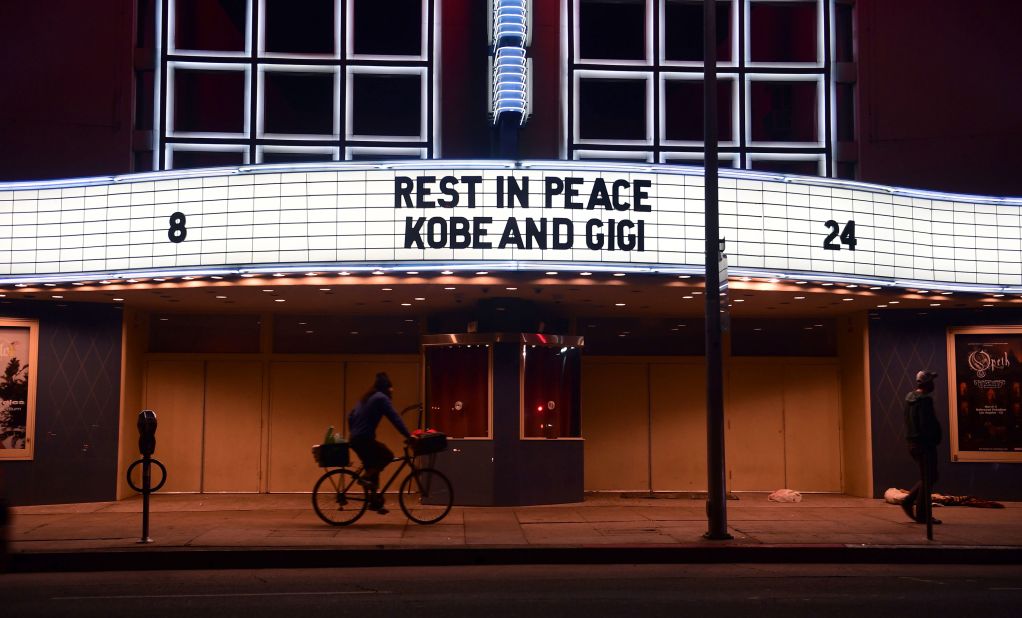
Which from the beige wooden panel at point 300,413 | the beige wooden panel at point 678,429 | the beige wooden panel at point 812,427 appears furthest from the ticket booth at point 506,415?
the beige wooden panel at point 812,427

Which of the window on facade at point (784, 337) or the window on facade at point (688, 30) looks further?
the window on facade at point (784, 337)

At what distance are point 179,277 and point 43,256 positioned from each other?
84.1 inches

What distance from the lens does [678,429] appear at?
1803 cm

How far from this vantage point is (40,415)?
1605 centimetres

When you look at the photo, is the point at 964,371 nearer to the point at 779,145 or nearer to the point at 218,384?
the point at 779,145

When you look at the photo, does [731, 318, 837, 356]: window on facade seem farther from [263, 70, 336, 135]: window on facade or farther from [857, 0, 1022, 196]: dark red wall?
[263, 70, 336, 135]: window on facade

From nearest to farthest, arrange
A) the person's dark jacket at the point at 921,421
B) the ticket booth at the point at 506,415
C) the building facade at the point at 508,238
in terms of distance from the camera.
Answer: the person's dark jacket at the point at 921,421
the building facade at the point at 508,238
the ticket booth at the point at 506,415

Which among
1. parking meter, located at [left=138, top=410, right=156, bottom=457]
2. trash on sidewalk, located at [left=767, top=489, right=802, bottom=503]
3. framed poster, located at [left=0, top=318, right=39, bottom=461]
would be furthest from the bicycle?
trash on sidewalk, located at [left=767, top=489, right=802, bottom=503]

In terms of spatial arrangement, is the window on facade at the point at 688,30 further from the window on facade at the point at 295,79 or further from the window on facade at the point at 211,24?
the window on facade at the point at 211,24

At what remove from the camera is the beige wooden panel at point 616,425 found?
58.7ft

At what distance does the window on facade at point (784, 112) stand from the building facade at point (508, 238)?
0.17ft

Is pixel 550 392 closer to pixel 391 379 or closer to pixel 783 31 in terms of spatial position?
pixel 391 379

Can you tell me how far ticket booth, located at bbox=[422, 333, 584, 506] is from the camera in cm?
1560

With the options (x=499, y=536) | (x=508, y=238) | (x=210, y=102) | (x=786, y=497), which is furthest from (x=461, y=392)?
(x=210, y=102)
